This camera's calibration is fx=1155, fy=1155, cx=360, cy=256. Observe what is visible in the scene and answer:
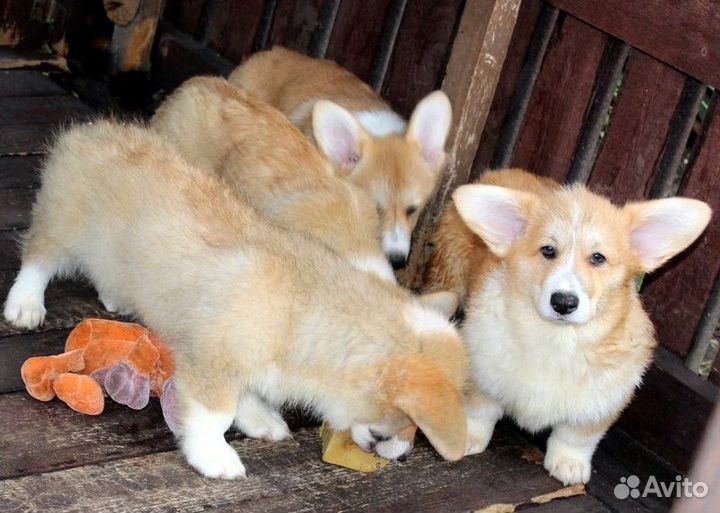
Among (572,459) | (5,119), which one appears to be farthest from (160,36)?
(572,459)

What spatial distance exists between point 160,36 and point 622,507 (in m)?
3.68

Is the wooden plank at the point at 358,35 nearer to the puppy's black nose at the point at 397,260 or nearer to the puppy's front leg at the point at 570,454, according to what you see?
the puppy's black nose at the point at 397,260

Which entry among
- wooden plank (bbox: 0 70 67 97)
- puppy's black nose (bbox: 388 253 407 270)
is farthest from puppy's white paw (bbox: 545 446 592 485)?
wooden plank (bbox: 0 70 67 97)

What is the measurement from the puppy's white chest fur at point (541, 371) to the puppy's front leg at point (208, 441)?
0.84m

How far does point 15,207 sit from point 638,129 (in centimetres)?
242

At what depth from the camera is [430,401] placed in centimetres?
305

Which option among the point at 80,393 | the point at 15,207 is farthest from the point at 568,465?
the point at 15,207

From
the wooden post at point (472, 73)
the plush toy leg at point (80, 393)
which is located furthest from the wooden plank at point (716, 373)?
the plush toy leg at point (80, 393)

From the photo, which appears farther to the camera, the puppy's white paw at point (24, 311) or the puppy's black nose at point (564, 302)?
the puppy's white paw at point (24, 311)

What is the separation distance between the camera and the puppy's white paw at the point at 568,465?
373 centimetres

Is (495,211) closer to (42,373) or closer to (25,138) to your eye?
(42,373)

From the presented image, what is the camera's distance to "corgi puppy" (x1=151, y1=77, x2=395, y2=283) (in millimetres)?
4016

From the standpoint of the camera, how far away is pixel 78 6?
243 inches

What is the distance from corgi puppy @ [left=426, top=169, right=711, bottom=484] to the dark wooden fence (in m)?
0.40
